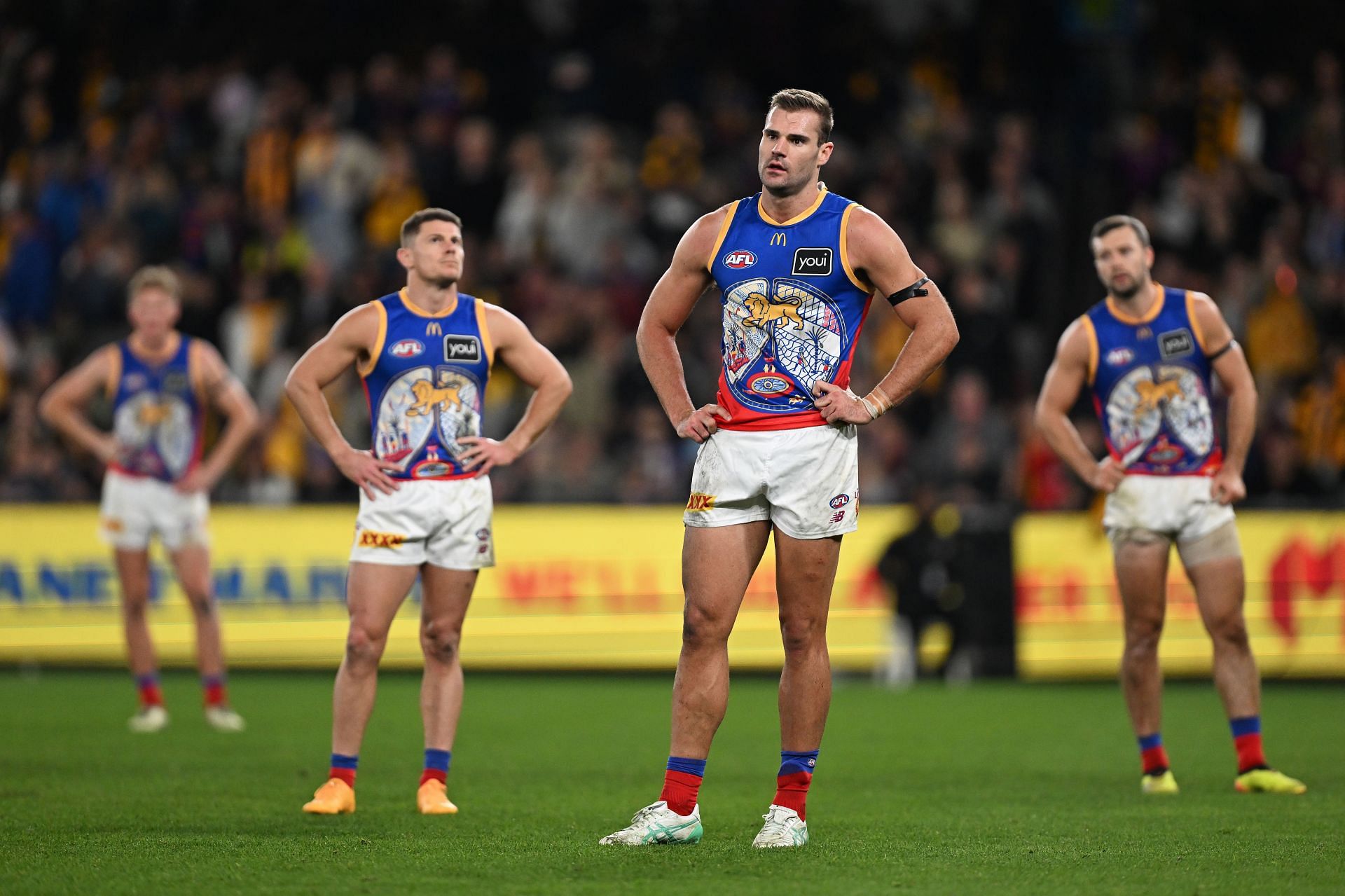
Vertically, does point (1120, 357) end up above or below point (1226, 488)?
above

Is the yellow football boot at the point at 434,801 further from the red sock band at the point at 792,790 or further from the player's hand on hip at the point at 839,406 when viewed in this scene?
the player's hand on hip at the point at 839,406

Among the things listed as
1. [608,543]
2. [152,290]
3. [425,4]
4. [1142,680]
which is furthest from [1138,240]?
[425,4]

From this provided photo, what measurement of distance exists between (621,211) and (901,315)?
12.7m

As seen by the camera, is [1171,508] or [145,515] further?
[145,515]

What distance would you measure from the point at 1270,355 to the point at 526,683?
772 cm

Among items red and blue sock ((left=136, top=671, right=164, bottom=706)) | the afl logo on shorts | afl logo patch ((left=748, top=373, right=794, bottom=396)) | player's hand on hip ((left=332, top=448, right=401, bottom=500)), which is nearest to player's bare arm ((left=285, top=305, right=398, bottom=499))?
player's hand on hip ((left=332, top=448, right=401, bottom=500))

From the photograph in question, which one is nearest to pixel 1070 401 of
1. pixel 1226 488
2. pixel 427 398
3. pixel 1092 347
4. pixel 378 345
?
pixel 1092 347

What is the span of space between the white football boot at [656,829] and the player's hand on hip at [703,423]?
53.0 inches

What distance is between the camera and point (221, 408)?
11.4m

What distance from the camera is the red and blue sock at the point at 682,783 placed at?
624 centimetres

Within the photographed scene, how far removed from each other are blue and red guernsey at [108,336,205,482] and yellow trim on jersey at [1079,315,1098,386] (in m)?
5.90

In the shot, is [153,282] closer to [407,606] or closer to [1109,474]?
[407,606]

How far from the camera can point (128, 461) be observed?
446 inches

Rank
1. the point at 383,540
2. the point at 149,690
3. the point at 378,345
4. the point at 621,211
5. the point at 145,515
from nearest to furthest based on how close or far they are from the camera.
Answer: the point at 383,540 < the point at 378,345 < the point at 149,690 < the point at 145,515 < the point at 621,211
